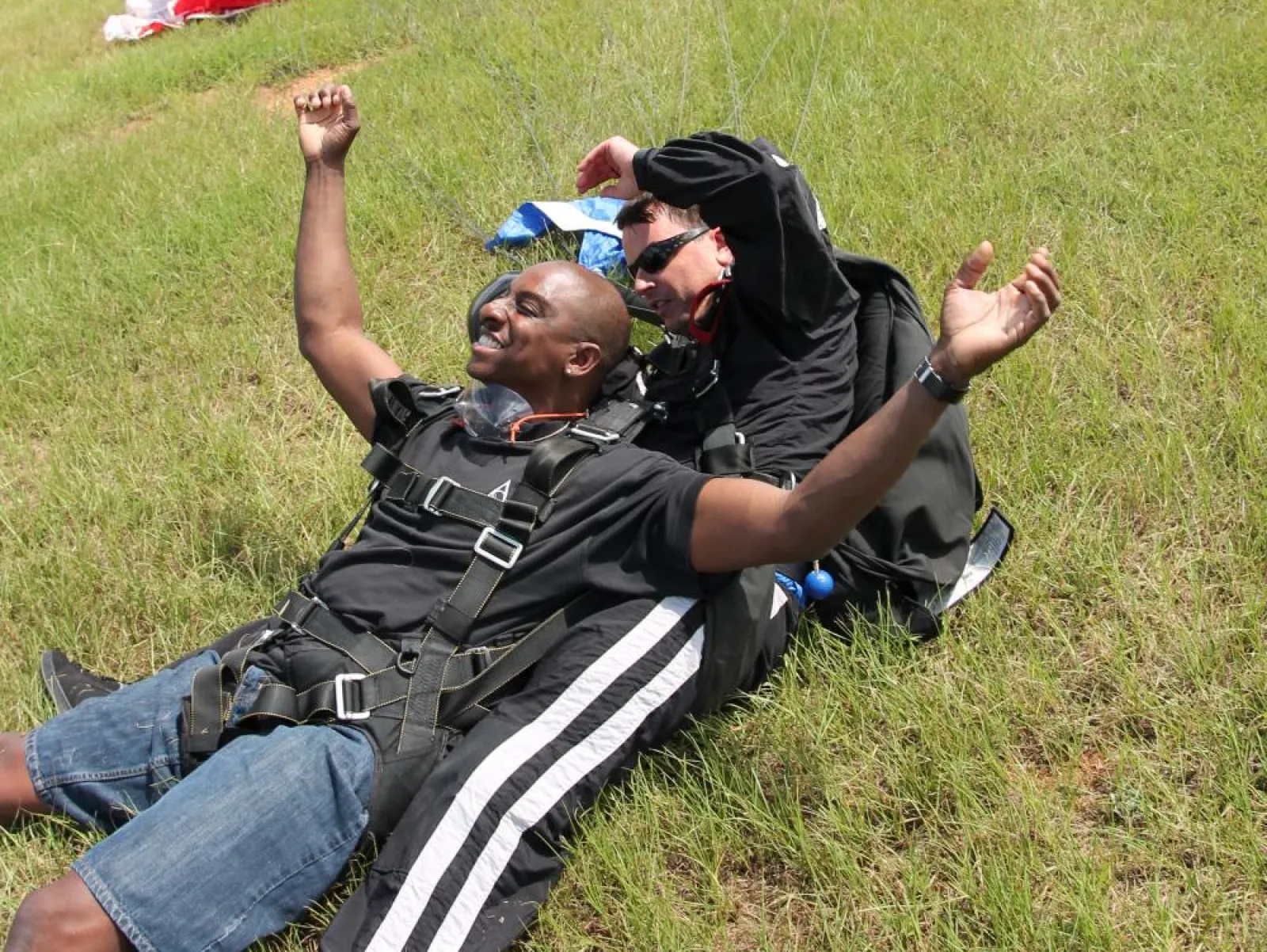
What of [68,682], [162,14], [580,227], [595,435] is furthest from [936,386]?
[162,14]

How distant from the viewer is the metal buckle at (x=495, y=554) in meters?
2.78

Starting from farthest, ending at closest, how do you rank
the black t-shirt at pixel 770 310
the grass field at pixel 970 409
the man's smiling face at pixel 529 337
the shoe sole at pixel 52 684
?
the shoe sole at pixel 52 684 → the black t-shirt at pixel 770 310 → the man's smiling face at pixel 529 337 → the grass field at pixel 970 409

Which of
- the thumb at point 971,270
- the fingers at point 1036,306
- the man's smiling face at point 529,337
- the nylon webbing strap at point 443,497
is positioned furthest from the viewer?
the man's smiling face at point 529,337

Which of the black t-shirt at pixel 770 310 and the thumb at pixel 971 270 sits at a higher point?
the thumb at pixel 971 270

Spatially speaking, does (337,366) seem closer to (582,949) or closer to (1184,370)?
(582,949)

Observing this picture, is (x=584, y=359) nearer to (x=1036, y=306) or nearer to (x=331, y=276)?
(x=331, y=276)

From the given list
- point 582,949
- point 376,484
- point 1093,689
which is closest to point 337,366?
point 376,484

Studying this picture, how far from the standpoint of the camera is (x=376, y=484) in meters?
3.21

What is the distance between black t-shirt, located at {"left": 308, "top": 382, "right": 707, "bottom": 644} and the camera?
8.93 feet

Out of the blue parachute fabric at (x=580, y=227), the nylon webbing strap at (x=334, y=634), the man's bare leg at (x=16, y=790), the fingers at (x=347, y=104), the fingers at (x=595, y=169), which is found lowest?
the man's bare leg at (x=16, y=790)

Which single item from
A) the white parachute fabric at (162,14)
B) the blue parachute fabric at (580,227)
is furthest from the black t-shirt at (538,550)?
the white parachute fabric at (162,14)

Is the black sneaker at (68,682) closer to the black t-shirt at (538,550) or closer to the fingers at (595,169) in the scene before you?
the black t-shirt at (538,550)

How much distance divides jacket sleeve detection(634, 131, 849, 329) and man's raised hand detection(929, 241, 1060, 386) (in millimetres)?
1166

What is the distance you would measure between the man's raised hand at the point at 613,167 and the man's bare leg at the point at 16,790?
8.52 feet
